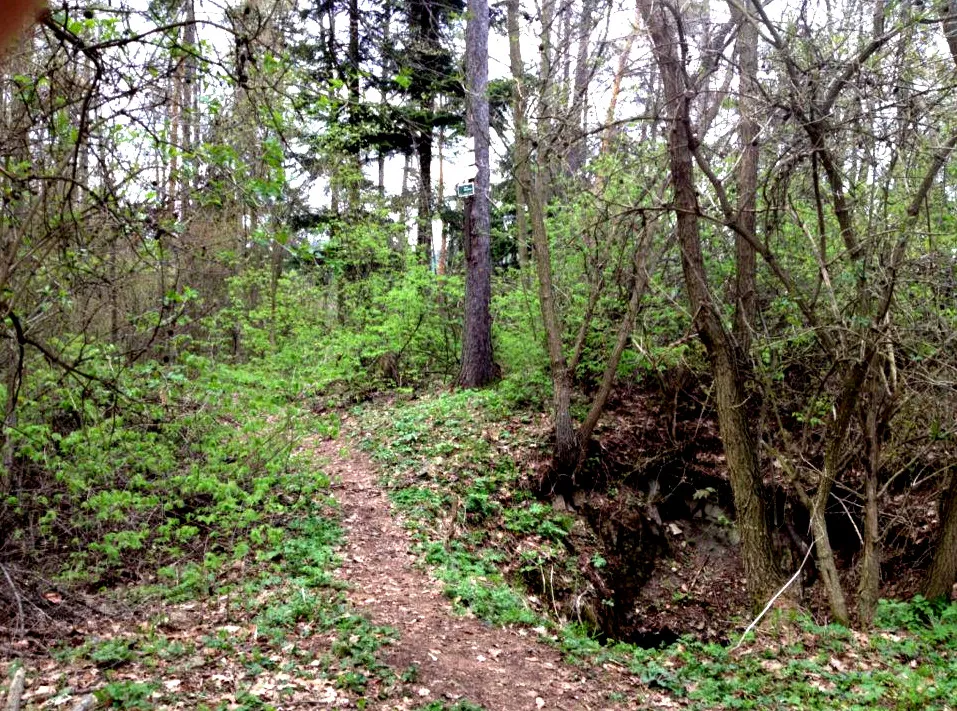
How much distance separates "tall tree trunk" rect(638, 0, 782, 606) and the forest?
0.03m

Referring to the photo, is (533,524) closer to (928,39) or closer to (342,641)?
(342,641)

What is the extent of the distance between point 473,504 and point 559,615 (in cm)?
180

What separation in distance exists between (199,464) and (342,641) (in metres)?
2.53

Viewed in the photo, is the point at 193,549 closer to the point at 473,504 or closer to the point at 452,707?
the point at 473,504

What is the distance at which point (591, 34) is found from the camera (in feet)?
27.8

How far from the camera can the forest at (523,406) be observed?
4.21 meters

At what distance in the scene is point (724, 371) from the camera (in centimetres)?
707

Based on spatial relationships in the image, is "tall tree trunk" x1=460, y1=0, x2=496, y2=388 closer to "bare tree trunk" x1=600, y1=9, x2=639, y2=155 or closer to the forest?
the forest

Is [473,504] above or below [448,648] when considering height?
above

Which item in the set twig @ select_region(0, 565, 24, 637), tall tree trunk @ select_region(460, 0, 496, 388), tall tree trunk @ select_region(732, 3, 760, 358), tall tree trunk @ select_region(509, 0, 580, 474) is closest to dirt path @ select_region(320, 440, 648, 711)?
twig @ select_region(0, 565, 24, 637)

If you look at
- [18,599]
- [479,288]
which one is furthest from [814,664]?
[479,288]

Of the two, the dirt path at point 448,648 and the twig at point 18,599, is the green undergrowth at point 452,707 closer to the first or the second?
the dirt path at point 448,648

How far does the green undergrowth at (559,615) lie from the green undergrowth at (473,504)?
17mm

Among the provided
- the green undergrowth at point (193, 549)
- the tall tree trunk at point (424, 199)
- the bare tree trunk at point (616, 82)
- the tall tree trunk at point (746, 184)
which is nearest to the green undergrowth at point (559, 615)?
the green undergrowth at point (193, 549)
